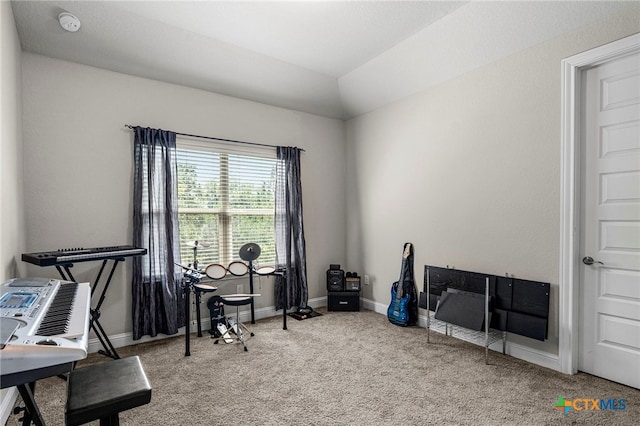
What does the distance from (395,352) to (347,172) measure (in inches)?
102

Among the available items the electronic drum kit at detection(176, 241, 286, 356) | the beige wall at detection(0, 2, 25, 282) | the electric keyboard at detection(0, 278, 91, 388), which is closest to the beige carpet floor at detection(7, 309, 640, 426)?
the electronic drum kit at detection(176, 241, 286, 356)

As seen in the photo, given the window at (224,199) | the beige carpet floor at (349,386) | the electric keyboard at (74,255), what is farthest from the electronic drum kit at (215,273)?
the electric keyboard at (74,255)

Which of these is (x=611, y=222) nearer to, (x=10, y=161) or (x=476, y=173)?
(x=476, y=173)

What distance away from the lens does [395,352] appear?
308 cm

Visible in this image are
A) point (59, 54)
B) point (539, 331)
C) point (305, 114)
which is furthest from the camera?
point (305, 114)

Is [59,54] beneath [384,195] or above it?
above

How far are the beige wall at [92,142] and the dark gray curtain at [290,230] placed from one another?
2.04 feet

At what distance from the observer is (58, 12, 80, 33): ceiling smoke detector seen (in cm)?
262

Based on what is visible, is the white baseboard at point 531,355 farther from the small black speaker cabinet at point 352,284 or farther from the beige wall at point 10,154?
the beige wall at point 10,154

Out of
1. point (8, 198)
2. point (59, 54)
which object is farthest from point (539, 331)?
point (59, 54)

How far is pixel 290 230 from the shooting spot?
4.26 metres

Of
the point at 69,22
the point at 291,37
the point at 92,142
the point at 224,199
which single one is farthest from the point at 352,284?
the point at 69,22

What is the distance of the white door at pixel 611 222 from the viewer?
2.39 metres

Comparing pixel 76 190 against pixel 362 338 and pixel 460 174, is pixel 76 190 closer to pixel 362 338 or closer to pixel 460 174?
pixel 362 338
